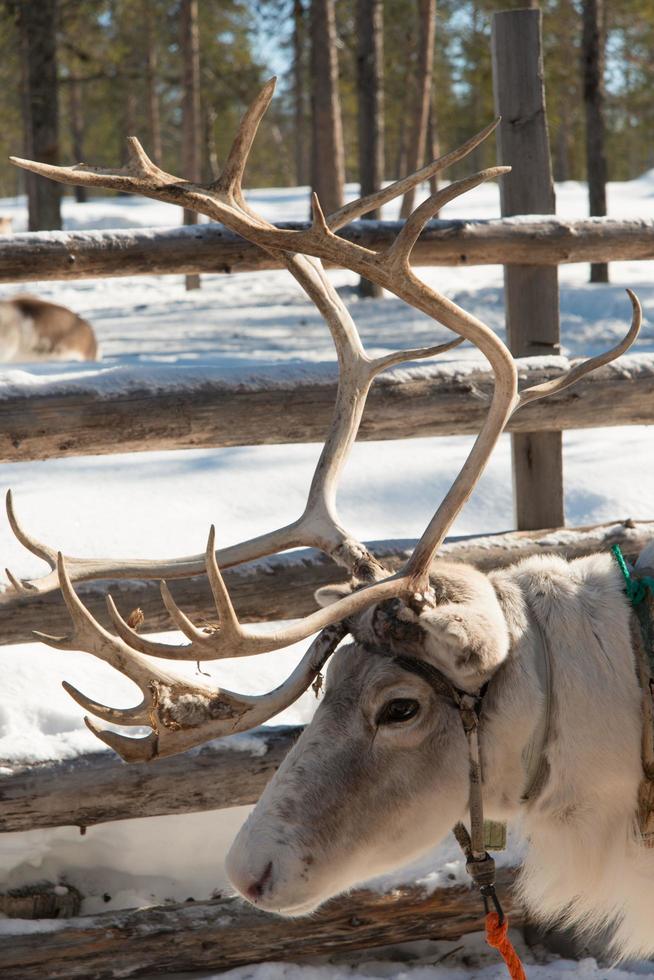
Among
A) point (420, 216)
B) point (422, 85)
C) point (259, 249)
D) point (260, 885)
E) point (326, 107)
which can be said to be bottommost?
point (260, 885)

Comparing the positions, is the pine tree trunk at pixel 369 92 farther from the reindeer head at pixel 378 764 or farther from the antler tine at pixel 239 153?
the reindeer head at pixel 378 764

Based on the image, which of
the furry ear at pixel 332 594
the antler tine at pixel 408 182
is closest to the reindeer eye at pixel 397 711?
the furry ear at pixel 332 594

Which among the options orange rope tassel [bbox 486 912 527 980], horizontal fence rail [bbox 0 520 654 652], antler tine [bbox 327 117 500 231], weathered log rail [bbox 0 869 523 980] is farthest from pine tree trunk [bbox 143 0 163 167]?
orange rope tassel [bbox 486 912 527 980]

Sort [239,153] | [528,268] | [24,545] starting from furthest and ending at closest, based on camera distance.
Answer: [528,268] → [239,153] → [24,545]

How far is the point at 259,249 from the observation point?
11.0 ft

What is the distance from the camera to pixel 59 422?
310 centimetres

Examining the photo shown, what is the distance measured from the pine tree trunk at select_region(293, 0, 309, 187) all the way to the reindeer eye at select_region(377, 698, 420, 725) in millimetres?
14465

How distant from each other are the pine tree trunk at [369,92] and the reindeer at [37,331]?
3.69 m

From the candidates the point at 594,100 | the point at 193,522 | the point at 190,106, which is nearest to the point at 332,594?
the point at 193,522

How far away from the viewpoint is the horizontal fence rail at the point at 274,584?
3.04m

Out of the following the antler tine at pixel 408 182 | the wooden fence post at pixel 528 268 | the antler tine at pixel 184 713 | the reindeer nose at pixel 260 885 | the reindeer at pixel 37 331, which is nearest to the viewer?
the reindeer nose at pixel 260 885

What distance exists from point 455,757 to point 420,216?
1068 mm

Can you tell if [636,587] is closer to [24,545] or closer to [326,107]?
[24,545]

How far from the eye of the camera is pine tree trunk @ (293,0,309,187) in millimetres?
15184
